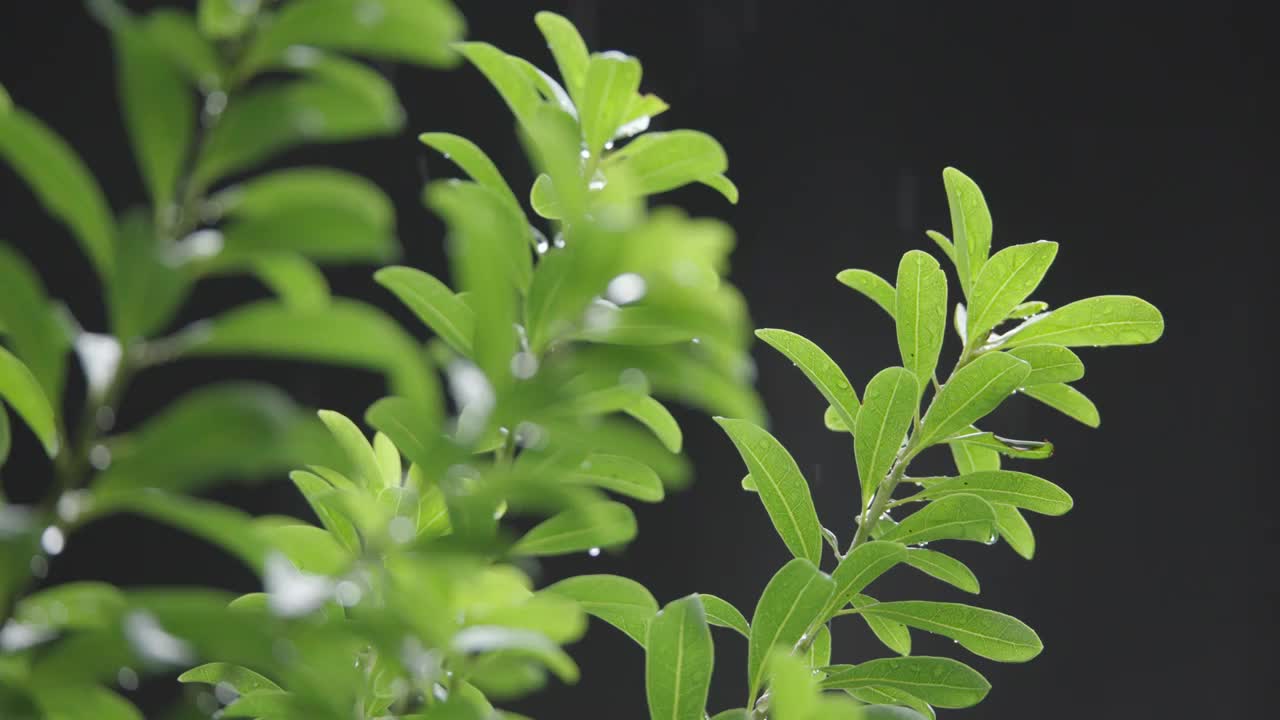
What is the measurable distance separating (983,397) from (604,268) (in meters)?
Result: 0.20

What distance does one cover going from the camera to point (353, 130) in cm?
19

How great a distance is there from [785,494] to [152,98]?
0.85ft

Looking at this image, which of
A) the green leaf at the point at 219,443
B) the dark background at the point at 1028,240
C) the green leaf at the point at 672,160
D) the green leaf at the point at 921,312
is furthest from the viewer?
the dark background at the point at 1028,240

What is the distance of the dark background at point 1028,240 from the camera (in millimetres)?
1862

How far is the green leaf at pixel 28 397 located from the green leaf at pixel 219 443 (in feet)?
0.22

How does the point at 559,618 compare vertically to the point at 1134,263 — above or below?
below

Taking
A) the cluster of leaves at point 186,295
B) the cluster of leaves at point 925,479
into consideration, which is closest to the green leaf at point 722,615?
the cluster of leaves at point 925,479

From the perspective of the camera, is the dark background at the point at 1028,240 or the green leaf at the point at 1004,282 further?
the dark background at the point at 1028,240

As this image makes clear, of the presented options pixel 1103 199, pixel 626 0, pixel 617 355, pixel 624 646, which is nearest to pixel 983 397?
pixel 617 355

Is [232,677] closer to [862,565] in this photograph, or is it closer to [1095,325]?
[862,565]

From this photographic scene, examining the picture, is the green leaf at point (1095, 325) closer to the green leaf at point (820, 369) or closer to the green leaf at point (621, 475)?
the green leaf at point (820, 369)

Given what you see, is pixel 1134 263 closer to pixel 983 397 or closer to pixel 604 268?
pixel 983 397

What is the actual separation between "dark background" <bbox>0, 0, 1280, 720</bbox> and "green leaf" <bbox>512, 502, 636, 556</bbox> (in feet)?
4.98

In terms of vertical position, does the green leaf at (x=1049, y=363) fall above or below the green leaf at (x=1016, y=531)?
above
